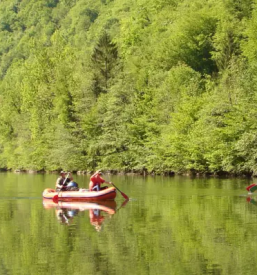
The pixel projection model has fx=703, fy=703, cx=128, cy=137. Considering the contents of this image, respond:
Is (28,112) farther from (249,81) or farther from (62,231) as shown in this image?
(62,231)

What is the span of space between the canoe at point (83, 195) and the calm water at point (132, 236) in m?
0.53

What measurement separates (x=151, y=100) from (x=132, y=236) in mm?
47752

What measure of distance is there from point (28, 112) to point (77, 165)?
2319cm

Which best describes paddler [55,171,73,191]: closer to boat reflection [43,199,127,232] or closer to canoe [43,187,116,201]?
canoe [43,187,116,201]

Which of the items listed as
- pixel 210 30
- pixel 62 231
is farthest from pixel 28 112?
pixel 62 231

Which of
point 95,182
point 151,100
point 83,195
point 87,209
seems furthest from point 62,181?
point 151,100

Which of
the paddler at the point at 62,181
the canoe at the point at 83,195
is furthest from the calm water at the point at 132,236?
the paddler at the point at 62,181

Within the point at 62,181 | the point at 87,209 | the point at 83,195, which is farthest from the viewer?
the point at 62,181

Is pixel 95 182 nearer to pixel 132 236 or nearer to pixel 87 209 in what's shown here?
pixel 87 209

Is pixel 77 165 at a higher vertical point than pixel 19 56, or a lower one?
lower

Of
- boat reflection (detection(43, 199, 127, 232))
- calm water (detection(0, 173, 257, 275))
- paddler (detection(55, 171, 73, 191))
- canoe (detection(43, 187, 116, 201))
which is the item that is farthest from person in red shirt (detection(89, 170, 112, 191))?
paddler (detection(55, 171, 73, 191))

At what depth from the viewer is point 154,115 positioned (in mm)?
63719

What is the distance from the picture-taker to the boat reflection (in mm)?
24831

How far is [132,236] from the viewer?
809 inches
